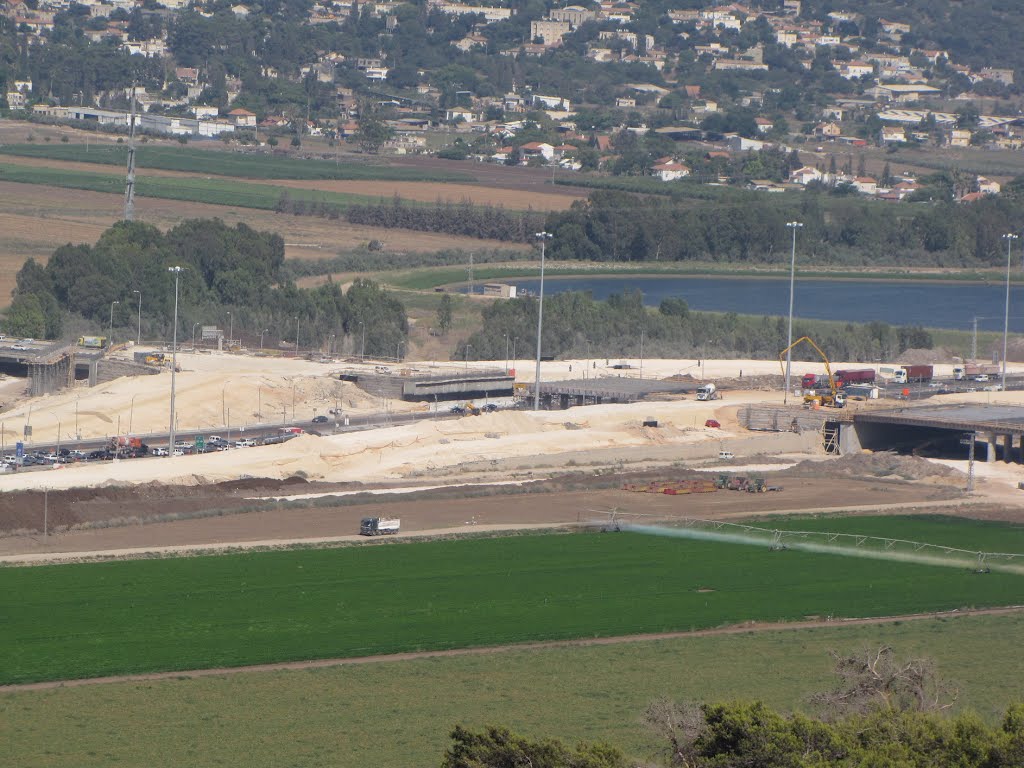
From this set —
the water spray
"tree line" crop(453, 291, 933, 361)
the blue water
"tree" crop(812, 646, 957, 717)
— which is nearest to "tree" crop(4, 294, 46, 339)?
"tree line" crop(453, 291, 933, 361)

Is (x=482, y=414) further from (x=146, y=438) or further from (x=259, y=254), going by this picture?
(x=259, y=254)

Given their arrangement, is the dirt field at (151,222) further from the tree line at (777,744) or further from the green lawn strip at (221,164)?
the tree line at (777,744)

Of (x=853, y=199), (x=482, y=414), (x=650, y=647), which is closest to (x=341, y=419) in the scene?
(x=482, y=414)

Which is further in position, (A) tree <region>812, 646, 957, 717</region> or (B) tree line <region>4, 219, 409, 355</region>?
(B) tree line <region>4, 219, 409, 355</region>

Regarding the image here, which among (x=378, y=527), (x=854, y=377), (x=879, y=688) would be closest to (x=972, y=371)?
(x=854, y=377)

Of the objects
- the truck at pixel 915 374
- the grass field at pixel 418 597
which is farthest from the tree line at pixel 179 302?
the grass field at pixel 418 597

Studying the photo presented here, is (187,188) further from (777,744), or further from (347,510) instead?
(777,744)

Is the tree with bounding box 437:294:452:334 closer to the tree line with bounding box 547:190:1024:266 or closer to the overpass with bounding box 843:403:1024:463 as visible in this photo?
the overpass with bounding box 843:403:1024:463
